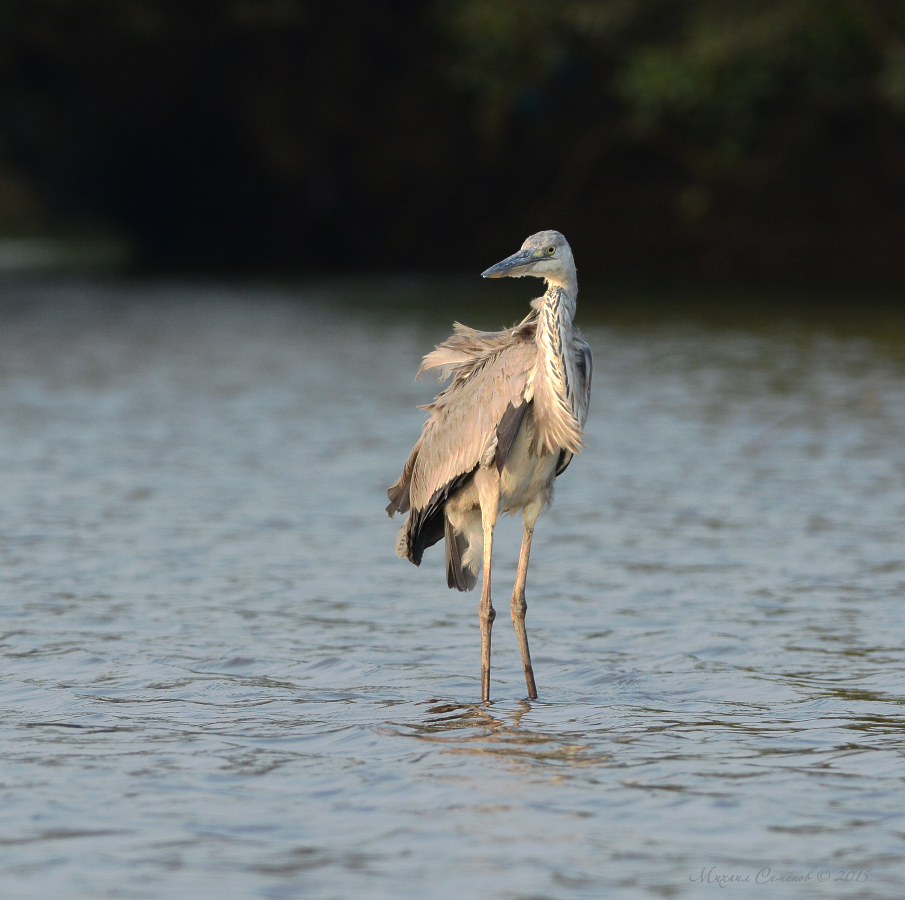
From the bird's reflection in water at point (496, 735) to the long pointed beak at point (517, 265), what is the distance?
1.54m

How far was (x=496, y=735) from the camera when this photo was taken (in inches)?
224

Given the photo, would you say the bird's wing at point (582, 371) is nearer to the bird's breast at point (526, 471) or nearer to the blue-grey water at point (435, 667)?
the bird's breast at point (526, 471)

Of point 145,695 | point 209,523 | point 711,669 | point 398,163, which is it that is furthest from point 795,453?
point 398,163

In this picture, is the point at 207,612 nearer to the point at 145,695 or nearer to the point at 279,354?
the point at 145,695

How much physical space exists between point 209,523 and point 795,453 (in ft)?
14.8

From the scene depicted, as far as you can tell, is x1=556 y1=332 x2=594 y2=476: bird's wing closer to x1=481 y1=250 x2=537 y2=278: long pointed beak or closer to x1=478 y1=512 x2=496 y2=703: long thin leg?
x1=481 y1=250 x2=537 y2=278: long pointed beak

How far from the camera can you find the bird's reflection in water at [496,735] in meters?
5.41

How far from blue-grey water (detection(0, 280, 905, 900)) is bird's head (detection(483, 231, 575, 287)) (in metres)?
1.54

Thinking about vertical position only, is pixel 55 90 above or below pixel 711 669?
above

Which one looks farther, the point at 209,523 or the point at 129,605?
the point at 209,523

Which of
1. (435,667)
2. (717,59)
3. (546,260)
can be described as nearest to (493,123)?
(717,59)

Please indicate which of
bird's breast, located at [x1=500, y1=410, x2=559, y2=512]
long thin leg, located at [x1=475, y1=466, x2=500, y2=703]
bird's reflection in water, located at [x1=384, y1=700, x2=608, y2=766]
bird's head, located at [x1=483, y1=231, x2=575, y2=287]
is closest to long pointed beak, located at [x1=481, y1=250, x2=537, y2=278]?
bird's head, located at [x1=483, y1=231, x2=575, y2=287]

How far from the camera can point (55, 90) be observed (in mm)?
40406

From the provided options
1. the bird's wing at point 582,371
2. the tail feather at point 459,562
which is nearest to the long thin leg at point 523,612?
the tail feather at point 459,562
